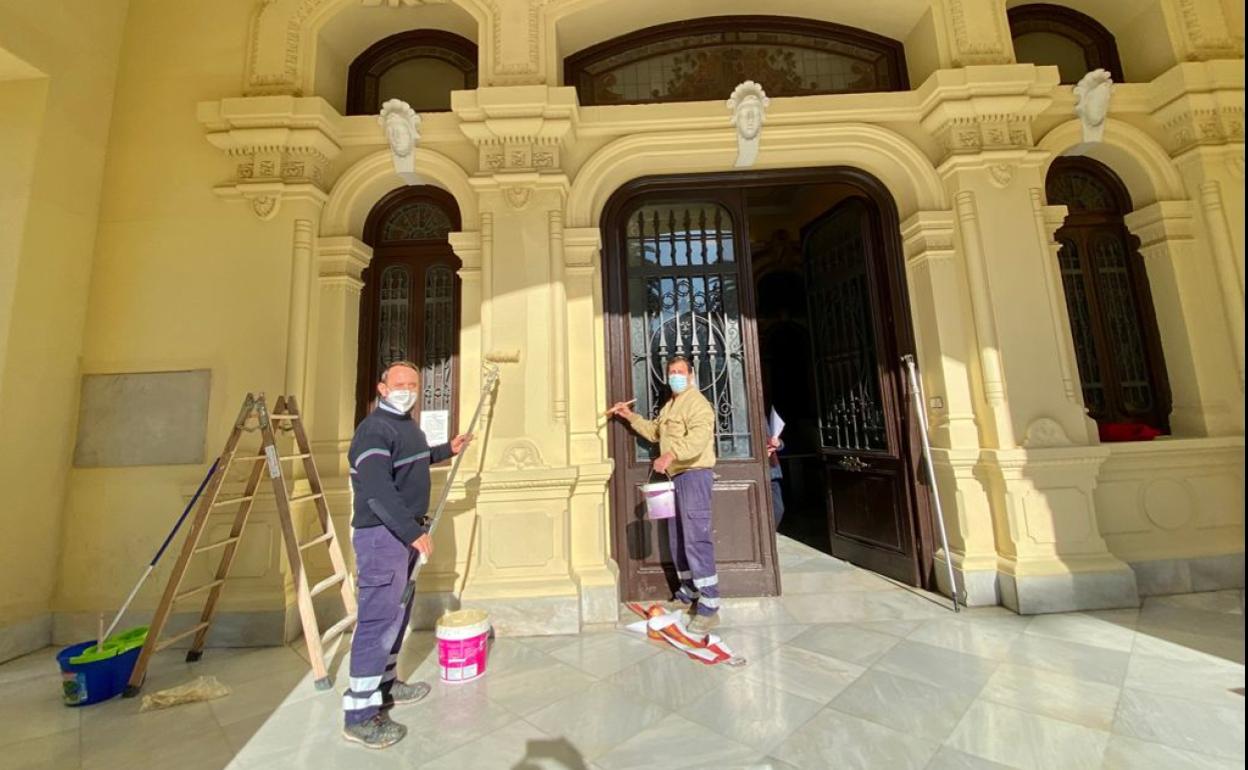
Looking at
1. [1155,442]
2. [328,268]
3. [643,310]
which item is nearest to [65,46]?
[328,268]

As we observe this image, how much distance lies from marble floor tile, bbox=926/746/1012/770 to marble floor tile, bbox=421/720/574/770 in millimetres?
1327

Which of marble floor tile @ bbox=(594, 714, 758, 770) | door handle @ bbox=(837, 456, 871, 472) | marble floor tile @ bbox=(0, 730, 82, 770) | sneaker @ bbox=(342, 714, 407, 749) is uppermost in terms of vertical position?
door handle @ bbox=(837, 456, 871, 472)

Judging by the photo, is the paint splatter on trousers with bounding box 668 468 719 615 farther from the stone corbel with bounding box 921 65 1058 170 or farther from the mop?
the stone corbel with bounding box 921 65 1058 170

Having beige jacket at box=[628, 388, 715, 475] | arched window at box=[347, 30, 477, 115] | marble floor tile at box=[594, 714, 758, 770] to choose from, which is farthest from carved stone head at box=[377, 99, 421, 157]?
marble floor tile at box=[594, 714, 758, 770]

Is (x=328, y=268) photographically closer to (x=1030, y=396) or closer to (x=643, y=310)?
(x=643, y=310)

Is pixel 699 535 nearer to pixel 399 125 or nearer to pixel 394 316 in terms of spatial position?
pixel 394 316

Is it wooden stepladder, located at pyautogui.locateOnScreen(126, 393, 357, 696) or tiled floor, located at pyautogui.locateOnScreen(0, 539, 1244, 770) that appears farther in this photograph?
wooden stepladder, located at pyautogui.locateOnScreen(126, 393, 357, 696)

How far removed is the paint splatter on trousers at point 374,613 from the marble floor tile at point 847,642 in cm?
219

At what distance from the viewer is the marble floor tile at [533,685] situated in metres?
2.40

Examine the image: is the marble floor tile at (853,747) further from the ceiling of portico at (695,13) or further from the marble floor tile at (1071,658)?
the ceiling of portico at (695,13)

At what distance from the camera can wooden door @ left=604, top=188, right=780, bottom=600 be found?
3840mm

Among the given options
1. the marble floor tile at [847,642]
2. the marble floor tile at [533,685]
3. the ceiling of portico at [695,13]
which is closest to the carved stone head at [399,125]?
the ceiling of portico at [695,13]

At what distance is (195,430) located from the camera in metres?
3.47

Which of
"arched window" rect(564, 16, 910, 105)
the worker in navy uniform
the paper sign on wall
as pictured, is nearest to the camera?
the worker in navy uniform
